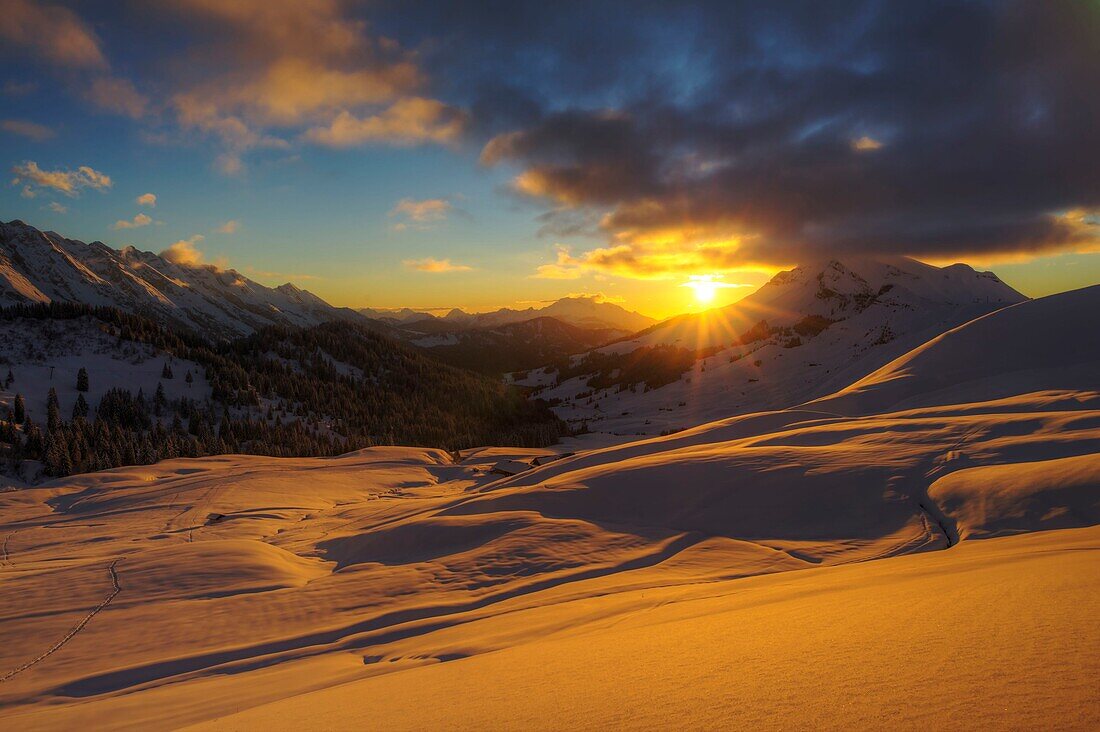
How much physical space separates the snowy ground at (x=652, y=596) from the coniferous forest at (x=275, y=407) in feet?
176

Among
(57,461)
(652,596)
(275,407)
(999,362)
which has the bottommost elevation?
(652,596)

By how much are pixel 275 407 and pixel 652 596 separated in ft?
370

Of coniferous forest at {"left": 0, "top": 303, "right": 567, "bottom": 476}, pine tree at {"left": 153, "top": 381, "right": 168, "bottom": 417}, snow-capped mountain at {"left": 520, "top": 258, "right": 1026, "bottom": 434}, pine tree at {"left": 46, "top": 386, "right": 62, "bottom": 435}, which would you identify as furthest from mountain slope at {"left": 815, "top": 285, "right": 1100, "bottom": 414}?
pine tree at {"left": 153, "top": 381, "right": 168, "bottom": 417}

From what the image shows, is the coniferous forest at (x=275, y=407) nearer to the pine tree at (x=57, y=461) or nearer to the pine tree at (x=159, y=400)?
the pine tree at (x=57, y=461)

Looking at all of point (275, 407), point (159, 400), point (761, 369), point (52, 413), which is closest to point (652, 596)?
point (52, 413)

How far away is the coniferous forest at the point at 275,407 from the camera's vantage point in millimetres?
64875

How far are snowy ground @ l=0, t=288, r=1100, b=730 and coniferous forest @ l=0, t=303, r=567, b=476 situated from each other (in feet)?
176

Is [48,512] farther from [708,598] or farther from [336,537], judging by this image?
[708,598]

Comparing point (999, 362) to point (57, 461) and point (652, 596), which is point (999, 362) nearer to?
point (652, 596)

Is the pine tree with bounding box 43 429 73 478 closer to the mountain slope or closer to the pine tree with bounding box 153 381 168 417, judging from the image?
the pine tree with bounding box 153 381 168 417

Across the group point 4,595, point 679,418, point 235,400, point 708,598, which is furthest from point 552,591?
point 235,400

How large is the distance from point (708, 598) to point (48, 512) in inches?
1693

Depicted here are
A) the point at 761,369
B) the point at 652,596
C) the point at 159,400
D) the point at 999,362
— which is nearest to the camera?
the point at 652,596

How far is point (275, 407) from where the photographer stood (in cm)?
10269
